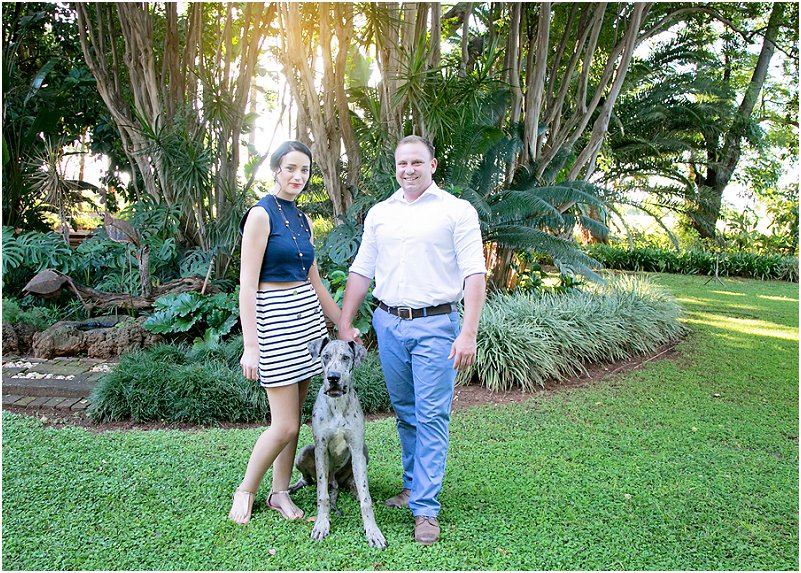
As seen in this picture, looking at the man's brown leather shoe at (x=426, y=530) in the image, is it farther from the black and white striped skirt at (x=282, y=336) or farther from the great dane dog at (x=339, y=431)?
the black and white striped skirt at (x=282, y=336)

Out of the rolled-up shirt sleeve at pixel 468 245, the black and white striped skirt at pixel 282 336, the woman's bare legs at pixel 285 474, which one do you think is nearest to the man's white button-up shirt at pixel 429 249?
the rolled-up shirt sleeve at pixel 468 245

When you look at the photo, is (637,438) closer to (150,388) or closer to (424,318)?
(424,318)

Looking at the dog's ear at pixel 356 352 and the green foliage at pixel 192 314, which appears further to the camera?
the green foliage at pixel 192 314

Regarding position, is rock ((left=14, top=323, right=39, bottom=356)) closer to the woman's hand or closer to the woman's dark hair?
the woman's hand

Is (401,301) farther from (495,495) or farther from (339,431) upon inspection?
(495,495)

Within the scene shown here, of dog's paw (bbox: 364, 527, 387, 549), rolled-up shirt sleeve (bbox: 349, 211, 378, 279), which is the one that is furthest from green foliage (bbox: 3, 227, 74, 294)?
dog's paw (bbox: 364, 527, 387, 549)

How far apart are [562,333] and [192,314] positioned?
401cm

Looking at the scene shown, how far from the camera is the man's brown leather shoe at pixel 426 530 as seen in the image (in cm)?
298

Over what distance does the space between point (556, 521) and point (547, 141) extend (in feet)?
26.8

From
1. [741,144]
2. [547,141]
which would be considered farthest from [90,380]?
[741,144]

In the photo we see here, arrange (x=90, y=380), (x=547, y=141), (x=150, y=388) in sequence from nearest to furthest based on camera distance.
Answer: (x=150, y=388) → (x=90, y=380) → (x=547, y=141)

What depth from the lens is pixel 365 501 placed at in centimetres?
303

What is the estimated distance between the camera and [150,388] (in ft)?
16.2

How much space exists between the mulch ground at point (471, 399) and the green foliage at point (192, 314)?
1.49 metres
